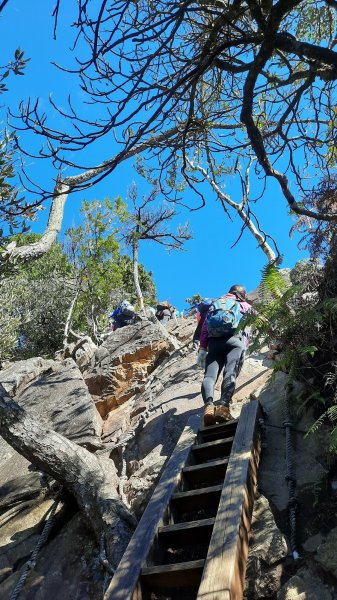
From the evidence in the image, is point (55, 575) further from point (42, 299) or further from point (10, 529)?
point (42, 299)

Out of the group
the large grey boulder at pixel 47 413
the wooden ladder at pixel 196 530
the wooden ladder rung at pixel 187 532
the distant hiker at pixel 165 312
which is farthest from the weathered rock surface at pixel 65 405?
Result: the distant hiker at pixel 165 312

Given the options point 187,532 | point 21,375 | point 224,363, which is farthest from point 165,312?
point 187,532

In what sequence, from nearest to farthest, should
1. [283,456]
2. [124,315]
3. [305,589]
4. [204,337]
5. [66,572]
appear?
1. [305,589]
2. [66,572]
3. [283,456]
4. [204,337]
5. [124,315]

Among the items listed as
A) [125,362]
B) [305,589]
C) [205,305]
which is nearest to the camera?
[305,589]

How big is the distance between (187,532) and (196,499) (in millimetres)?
426

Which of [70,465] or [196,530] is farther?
[70,465]

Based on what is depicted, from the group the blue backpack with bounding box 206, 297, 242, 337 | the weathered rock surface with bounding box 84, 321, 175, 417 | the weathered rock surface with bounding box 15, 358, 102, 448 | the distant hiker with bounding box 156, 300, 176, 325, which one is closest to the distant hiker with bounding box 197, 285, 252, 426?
the blue backpack with bounding box 206, 297, 242, 337

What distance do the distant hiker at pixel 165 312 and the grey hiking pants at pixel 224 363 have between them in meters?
10.9

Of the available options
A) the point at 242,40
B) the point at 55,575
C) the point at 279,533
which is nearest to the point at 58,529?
the point at 55,575

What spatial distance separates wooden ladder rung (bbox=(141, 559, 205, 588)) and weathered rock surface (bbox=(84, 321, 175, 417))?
6.63 meters

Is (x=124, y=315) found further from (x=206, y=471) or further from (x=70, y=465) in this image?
(x=206, y=471)

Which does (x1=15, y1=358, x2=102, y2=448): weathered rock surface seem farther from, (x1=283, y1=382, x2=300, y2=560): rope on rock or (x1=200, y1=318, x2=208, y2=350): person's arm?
(x1=283, y1=382, x2=300, y2=560): rope on rock

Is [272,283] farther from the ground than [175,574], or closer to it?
farther from the ground

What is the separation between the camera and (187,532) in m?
3.41
